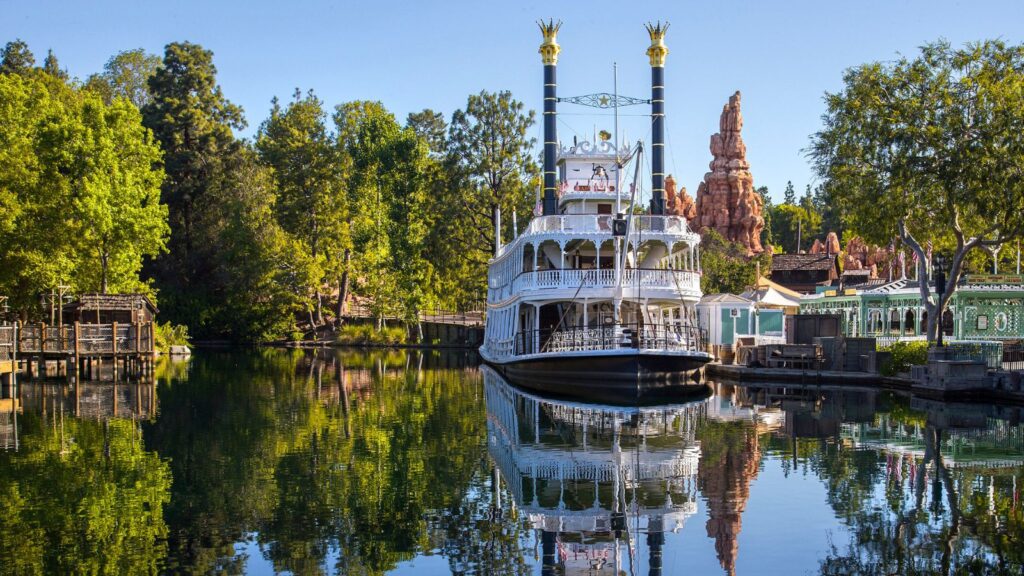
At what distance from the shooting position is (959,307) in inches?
1752

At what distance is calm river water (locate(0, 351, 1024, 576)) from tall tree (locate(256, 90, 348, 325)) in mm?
41729

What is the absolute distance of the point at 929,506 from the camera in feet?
54.4

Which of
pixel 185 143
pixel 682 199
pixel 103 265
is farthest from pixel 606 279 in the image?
pixel 682 199

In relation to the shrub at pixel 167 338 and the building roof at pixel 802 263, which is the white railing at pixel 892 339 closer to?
the shrub at pixel 167 338

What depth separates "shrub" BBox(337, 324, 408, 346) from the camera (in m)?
72.3

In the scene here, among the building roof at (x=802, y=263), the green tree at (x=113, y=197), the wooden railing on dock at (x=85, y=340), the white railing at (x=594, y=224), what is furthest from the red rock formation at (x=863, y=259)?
the wooden railing on dock at (x=85, y=340)

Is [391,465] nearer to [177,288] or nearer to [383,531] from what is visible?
[383,531]

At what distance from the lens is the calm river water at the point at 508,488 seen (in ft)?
44.9

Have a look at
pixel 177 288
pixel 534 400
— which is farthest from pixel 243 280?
pixel 534 400

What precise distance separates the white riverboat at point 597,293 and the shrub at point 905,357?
7055 mm

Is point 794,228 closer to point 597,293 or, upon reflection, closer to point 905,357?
point 905,357

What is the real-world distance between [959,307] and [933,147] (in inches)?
409

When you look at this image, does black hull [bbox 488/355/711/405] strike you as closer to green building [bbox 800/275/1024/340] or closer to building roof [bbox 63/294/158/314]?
green building [bbox 800/275/1024/340]

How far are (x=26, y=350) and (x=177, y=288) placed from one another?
114 ft
